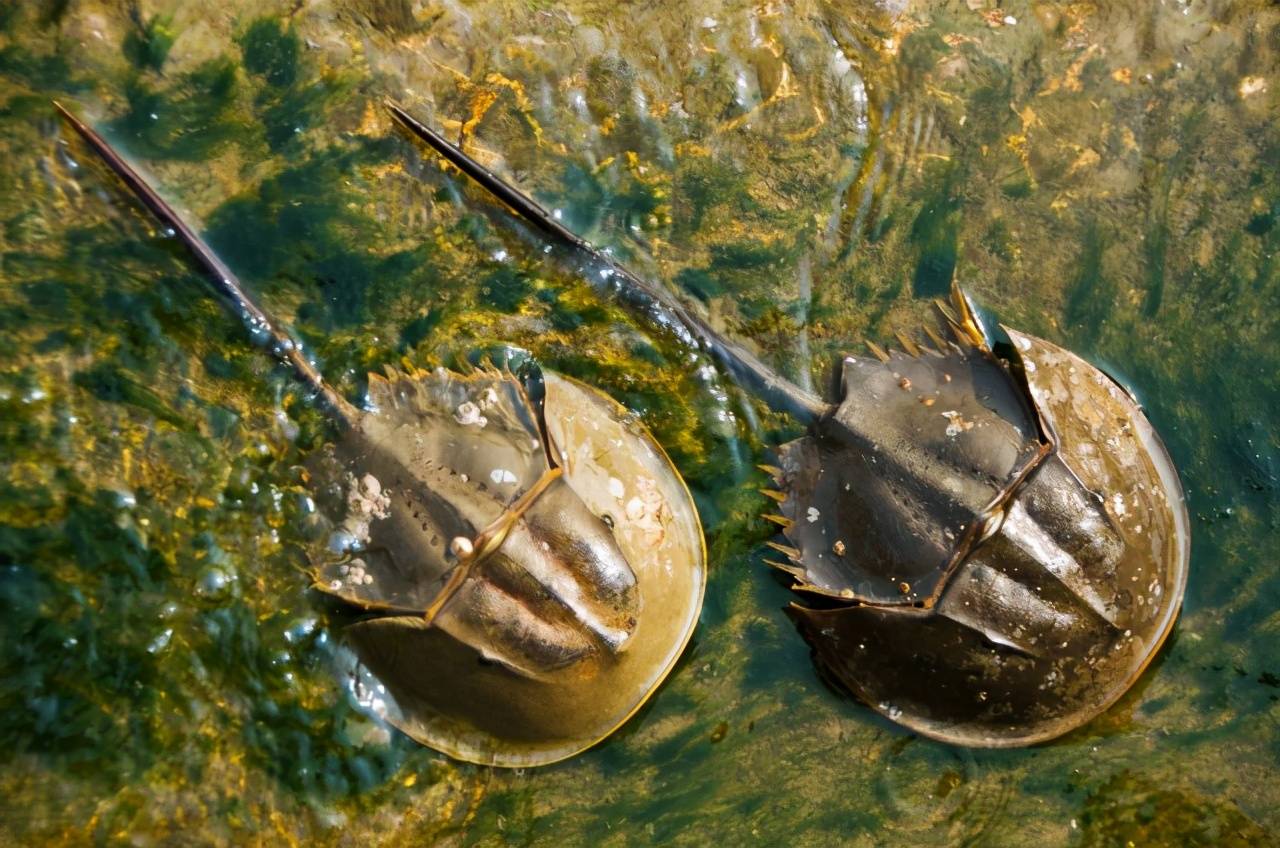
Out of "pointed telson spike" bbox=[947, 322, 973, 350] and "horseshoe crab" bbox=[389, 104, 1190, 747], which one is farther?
"pointed telson spike" bbox=[947, 322, 973, 350]

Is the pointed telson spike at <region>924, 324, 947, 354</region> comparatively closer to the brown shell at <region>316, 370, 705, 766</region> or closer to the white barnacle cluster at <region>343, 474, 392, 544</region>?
the brown shell at <region>316, 370, 705, 766</region>

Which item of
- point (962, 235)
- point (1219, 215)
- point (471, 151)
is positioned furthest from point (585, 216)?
point (1219, 215)

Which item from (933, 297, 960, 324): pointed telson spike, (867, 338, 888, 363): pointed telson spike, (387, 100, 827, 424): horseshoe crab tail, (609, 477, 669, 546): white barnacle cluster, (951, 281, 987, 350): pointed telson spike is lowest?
(609, 477, 669, 546): white barnacle cluster

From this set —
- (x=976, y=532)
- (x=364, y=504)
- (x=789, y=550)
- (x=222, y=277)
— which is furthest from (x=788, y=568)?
(x=222, y=277)

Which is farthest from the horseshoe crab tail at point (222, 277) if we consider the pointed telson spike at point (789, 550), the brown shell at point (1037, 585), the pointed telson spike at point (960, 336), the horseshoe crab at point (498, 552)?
the pointed telson spike at point (960, 336)

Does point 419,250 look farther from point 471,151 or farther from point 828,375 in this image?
point 828,375

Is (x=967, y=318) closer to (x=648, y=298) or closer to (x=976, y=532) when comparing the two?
(x=976, y=532)

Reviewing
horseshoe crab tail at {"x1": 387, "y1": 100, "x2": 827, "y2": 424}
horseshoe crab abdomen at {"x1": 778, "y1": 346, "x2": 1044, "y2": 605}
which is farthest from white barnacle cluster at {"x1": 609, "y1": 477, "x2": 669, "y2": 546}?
horseshoe crab tail at {"x1": 387, "y1": 100, "x2": 827, "y2": 424}
